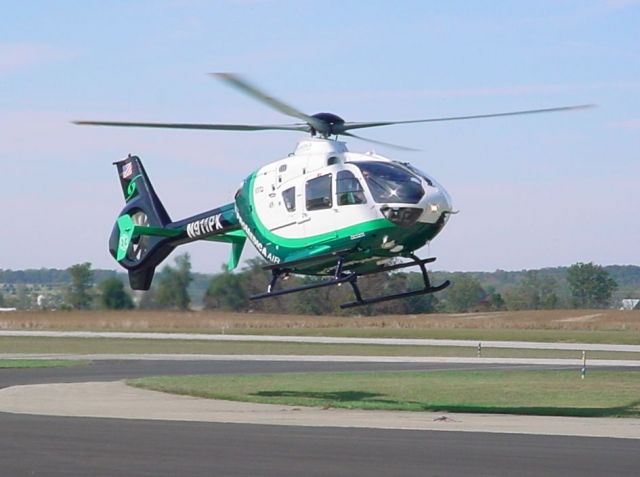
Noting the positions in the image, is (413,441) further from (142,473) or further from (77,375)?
(77,375)

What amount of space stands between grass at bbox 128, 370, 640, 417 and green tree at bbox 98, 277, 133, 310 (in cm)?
1087

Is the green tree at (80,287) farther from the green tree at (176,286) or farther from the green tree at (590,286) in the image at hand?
the green tree at (590,286)

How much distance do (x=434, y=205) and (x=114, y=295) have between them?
86.7ft

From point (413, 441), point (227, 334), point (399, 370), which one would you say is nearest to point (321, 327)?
point (227, 334)

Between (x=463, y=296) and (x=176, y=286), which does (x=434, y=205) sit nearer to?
(x=176, y=286)

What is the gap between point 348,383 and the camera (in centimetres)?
3531

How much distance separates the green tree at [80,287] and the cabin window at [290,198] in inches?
1020

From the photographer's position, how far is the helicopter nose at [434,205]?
76.8 feet

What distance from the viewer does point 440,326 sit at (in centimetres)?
7900

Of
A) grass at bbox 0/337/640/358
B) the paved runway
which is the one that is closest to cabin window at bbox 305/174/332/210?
the paved runway

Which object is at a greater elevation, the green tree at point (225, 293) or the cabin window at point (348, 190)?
the cabin window at point (348, 190)

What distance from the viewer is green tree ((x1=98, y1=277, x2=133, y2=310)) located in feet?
156

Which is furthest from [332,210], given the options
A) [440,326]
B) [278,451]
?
[440,326]

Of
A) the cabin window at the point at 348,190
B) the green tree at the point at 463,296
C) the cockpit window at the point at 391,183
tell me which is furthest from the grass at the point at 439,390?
the green tree at the point at 463,296
